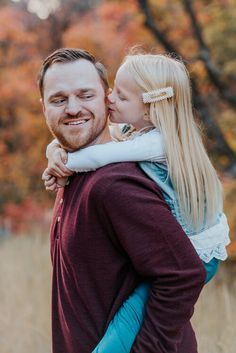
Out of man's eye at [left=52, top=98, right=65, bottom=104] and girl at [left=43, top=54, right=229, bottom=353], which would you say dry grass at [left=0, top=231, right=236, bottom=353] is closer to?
girl at [left=43, top=54, right=229, bottom=353]

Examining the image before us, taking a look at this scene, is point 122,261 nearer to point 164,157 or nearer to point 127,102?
point 164,157

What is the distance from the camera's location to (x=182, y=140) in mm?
2010

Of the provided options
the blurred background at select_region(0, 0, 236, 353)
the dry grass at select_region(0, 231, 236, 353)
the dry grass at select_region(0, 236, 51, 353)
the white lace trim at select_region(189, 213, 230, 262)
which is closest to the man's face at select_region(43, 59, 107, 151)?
the white lace trim at select_region(189, 213, 230, 262)

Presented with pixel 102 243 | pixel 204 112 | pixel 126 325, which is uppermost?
pixel 102 243

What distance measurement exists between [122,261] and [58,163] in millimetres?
397

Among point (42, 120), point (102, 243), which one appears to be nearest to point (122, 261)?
point (102, 243)

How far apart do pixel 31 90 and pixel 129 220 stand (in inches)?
410

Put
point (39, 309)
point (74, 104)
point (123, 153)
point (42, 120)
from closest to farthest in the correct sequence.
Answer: point (123, 153)
point (74, 104)
point (39, 309)
point (42, 120)

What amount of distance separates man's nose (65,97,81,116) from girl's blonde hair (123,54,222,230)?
0.62 ft

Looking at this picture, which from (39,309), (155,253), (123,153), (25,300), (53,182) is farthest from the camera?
(25,300)

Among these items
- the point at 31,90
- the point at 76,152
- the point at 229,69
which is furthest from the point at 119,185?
the point at 31,90

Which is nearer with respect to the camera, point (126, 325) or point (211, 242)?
point (126, 325)

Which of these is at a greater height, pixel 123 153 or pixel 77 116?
pixel 77 116

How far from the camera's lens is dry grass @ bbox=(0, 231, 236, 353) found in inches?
153
